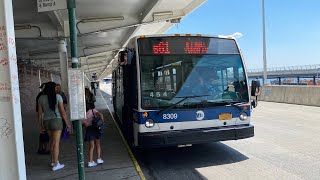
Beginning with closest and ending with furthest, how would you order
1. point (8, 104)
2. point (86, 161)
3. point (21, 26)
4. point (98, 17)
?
point (8, 104) < point (86, 161) < point (21, 26) < point (98, 17)

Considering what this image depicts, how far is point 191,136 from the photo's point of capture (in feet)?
22.3

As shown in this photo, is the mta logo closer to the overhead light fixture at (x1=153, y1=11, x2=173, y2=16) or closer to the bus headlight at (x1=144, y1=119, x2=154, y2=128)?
the bus headlight at (x1=144, y1=119, x2=154, y2=128)

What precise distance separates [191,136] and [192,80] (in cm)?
115

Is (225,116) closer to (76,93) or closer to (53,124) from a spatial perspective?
(53,124)

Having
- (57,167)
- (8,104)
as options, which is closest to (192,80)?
(57,167)

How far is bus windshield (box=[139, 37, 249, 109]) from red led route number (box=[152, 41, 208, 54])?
76mm

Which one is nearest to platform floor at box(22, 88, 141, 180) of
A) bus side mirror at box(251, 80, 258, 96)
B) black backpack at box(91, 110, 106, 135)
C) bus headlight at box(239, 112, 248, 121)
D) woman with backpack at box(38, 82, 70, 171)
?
woman with backpack at box(38, 82, 70, 171)

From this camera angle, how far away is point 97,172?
662 centimetres

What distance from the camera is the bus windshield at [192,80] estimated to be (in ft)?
22.4

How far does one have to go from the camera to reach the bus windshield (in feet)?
22.4

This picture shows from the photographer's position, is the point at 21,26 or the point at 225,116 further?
the point at 21,26

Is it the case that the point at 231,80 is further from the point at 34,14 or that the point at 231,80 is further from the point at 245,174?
the point at 34,14

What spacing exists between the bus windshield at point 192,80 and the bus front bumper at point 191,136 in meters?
0.54

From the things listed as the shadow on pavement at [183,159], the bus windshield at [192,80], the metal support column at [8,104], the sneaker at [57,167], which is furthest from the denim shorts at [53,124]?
the metal support column at [8,104]
